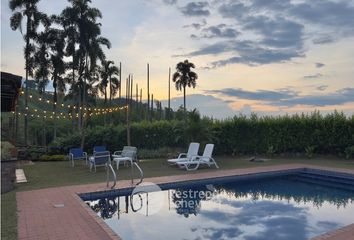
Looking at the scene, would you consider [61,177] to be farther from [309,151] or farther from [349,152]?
[349,152]

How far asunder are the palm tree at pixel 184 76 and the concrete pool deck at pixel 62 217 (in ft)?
103

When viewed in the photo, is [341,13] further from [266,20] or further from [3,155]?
[3,155]

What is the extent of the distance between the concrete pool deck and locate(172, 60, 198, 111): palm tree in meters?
31.5

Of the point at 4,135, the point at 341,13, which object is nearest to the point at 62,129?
the point at 4,135

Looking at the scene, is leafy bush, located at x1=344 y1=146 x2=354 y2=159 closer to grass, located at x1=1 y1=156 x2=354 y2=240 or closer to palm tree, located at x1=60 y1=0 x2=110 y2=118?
grass, located at x1=1 y1=156 x2=354 y2=240

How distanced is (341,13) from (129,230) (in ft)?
37.7

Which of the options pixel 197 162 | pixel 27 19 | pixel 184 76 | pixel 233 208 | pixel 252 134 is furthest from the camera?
pixel 184 76

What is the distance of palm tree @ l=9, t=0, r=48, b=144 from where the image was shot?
21594 mm

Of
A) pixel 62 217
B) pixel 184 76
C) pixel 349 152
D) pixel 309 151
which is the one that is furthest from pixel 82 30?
pixel 62 217

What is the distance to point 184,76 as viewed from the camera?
4116 centimetres

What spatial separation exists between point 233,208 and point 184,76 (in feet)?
109

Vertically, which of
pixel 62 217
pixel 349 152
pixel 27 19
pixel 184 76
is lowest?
pixel 62 217

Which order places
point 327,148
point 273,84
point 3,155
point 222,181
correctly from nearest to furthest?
point 3,155 → point 222,181 → point 327,148 → point 273,84

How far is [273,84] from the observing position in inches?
717
